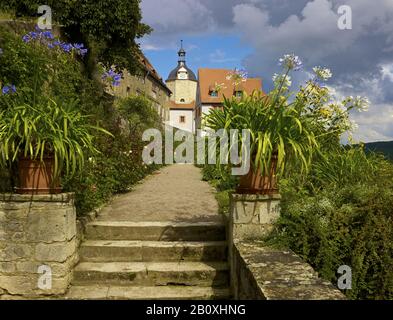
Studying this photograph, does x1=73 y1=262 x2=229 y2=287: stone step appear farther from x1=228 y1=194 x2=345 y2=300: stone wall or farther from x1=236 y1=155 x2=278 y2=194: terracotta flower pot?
x1=236 y1=155 x2=278 y2=194: terracotta flower pot

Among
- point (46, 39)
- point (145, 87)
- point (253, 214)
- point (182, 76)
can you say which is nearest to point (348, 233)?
point (253, 214)

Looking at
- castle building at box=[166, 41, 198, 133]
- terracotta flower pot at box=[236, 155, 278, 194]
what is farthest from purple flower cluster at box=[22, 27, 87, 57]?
castle building at box=[166, 41, 198, 133]

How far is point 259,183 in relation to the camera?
13.3ft

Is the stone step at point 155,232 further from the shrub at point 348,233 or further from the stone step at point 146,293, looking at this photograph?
the shrub at point 348,233

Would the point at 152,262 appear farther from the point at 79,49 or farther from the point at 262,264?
the point at 79,49

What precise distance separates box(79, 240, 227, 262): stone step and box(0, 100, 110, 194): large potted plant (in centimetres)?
97

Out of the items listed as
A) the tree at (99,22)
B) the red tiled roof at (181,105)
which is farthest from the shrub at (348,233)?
the red tiled roof at (181,105)

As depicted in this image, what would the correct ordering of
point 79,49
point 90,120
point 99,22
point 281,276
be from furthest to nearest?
point 99,22 → point 79,49 → point 90,120 → point 281,276

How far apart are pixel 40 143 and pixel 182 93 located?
7211cm

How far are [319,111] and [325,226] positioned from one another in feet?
8.19

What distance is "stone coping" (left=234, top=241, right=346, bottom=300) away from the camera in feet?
8.70
